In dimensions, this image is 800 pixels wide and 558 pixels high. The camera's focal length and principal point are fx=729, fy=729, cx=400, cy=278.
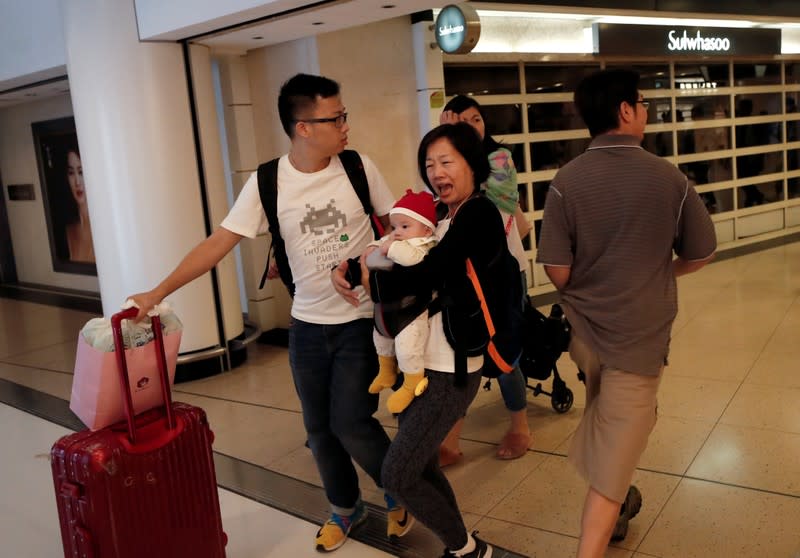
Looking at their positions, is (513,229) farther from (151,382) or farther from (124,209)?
(124,209)

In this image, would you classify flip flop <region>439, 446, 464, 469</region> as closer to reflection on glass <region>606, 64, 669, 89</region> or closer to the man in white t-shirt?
the man in white t-shirt

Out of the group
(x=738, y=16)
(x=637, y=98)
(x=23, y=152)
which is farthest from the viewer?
(x=23, y=152)

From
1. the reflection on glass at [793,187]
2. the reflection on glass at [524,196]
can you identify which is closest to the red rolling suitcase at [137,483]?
the reflection on glass at [524,196]

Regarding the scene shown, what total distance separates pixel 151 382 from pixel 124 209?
2966 mm

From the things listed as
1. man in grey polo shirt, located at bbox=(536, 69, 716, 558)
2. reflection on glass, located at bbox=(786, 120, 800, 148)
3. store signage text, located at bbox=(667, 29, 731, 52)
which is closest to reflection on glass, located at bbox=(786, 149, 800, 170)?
reflection on glass, located at bbox=(786, 120, 800, 148)

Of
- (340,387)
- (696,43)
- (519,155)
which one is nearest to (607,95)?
(340,387)

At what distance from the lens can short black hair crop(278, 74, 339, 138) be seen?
8.04 ft

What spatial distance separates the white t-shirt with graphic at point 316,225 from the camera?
250cm

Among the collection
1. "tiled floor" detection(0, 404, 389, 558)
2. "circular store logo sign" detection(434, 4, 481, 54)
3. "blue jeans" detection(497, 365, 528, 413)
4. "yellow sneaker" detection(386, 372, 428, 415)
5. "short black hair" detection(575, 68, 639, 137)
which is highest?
"circular store logo sign" detection(434, 4, 481, 54)

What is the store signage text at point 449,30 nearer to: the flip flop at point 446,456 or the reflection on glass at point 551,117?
the reflection on glass at point 551,117

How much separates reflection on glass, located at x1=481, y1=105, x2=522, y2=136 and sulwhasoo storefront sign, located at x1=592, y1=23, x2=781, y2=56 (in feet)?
3.89

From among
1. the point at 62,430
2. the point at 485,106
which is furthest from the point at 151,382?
the point at 485,106

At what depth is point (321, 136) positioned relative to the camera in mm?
2441

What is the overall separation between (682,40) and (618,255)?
704 cm
